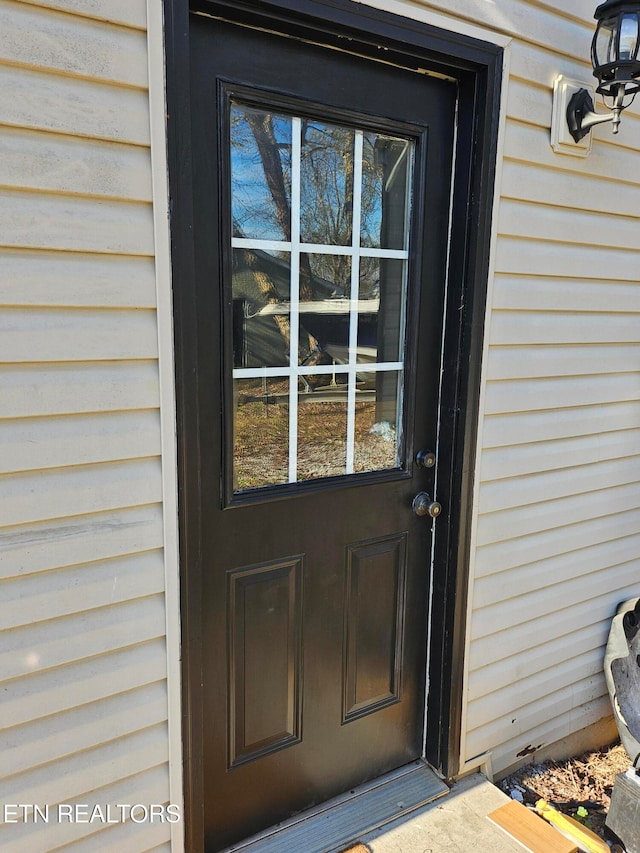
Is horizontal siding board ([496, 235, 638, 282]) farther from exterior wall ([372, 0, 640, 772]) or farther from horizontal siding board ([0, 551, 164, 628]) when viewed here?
horizontal siding board ([0, 551, 164, 628])

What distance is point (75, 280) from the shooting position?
121 centimetres

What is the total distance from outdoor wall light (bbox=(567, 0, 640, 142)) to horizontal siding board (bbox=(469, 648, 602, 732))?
6.08ft

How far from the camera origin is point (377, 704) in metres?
1.95

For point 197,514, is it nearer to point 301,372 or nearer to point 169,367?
point 169,367

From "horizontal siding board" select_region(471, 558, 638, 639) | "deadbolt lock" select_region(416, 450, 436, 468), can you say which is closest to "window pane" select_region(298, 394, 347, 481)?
"deadbolt lock" select_region(416, 450, 436, 468)

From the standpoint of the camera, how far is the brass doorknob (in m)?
1.87

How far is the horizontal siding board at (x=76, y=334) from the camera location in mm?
1170

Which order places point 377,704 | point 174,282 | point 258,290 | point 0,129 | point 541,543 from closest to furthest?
1. point 0,129
2. point 174,282
3. point 258,290
4. point 377,704
5. point 541,543

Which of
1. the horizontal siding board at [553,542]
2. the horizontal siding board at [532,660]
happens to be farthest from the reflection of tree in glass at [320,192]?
the horizontal siding board at [532,660]

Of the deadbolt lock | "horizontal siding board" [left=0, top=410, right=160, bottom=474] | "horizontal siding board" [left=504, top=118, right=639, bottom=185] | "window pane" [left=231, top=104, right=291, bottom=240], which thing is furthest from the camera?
the deadbolt lock

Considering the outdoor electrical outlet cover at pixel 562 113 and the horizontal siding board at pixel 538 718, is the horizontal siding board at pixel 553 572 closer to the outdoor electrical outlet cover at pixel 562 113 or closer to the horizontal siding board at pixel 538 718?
the horizontal siding board at pixel 538 718

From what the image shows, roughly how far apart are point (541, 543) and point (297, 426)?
1.04 m

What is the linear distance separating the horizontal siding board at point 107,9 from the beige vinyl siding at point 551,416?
0.89m

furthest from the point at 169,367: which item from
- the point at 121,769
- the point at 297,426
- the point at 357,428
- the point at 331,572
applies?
the point at 121,769
